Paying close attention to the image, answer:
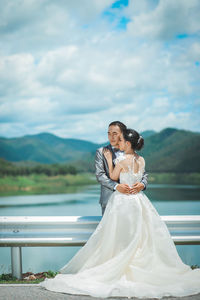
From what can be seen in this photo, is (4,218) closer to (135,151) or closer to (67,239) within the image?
(67,239)

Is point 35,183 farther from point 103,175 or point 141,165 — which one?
point 141,165

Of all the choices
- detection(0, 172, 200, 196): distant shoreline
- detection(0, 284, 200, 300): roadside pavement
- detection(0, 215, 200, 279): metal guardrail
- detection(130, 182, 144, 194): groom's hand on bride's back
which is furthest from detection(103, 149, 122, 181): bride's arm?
detection(0, 172, 200, 196): distant shoreline

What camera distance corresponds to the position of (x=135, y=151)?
4801mm

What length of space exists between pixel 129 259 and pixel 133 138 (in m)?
1.43

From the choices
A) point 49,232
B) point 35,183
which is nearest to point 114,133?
point 49,232

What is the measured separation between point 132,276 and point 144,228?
0.64 m

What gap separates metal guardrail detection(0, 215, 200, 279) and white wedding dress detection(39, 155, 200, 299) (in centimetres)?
32

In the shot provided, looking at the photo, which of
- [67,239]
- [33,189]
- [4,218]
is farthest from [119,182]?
[33,189]

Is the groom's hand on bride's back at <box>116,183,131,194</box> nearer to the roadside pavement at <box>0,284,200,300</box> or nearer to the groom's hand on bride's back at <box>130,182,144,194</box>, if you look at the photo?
the groom's hand on bride's back at <box>130,182,144,194</box>

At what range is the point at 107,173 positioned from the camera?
196 inches

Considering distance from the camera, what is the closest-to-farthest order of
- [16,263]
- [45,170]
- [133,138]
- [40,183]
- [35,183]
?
1. [133,138]
2. [16,263]
3. [45,170]
4. [35,183]
5. [40,183]

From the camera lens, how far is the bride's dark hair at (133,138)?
4.60 m

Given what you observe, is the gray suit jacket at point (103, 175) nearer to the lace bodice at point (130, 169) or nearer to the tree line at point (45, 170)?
the lace bodice at point (130, 169)

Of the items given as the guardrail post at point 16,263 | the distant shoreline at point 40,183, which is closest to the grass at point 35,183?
the distant shoreline at point 40,183
